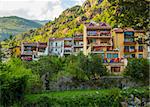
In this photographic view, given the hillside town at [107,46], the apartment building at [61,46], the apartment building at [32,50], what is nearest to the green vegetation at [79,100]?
the hillside town at [107,46]

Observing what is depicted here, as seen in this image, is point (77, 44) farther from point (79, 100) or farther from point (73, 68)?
point (79, 100)

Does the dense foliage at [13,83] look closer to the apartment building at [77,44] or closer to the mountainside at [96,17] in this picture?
the mountainside at [96,17]

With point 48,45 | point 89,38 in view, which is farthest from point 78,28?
point 89,38

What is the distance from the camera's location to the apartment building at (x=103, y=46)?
4941 centimetres

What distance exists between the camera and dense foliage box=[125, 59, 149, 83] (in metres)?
41.3

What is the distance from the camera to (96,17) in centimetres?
10719

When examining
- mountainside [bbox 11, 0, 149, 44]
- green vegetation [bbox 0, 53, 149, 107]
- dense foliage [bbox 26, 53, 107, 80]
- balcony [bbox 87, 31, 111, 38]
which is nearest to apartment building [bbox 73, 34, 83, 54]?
balcony [bbox 87, 31, 111, 38]

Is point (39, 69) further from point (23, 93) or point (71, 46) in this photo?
point (71, 46)

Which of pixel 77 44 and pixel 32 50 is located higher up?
pixel 77 44

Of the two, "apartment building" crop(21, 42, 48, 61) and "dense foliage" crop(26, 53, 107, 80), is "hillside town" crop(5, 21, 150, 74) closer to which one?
"apartment building" crop(21, 42, 48, 61)

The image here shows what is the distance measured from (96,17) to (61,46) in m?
41.3

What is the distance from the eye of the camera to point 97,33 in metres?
57.2

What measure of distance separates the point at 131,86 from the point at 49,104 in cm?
1289

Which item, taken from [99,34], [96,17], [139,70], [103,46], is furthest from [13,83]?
[96,17]
